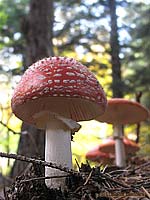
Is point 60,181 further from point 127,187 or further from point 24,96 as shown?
point 24,96

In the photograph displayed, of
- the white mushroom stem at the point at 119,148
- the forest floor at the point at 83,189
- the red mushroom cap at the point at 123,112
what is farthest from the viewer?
the white mushroom stem at the point at 119,148

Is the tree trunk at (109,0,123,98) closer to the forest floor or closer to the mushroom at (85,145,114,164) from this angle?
the mushroom at (85,145,114,164)

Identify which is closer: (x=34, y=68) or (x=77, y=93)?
(x=77, y=93)

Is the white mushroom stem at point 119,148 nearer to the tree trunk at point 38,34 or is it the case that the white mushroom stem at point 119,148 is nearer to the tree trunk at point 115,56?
the tree trunk at point 38,34

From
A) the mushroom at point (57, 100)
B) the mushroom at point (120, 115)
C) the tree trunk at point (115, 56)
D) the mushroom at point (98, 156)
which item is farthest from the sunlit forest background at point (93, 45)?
the mushroom at point (57, 100)

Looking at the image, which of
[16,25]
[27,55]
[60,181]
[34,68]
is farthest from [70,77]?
[16,25]

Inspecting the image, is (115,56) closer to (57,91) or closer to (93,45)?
(93,45)
